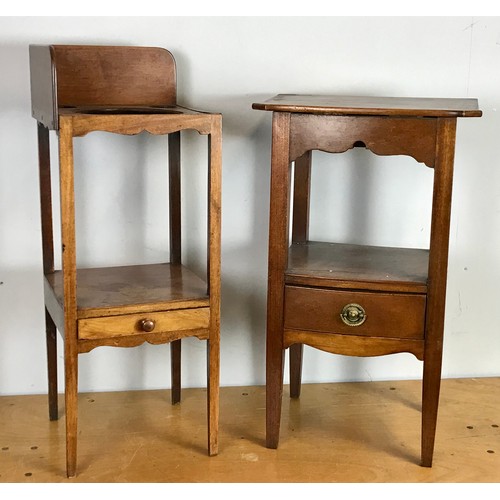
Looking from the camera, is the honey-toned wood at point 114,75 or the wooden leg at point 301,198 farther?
the wooden leg at point 301,198

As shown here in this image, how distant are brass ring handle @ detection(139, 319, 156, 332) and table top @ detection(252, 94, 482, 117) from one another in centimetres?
66

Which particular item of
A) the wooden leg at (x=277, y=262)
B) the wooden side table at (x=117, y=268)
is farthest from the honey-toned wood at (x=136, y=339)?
the wooden leg at (x=277, y=262)

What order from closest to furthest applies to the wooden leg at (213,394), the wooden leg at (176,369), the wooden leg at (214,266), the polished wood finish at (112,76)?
1. the wooden leg at (214,266)
2. the wooden leg at (213,394)
3. the polished wood finish at (112,76)
4. the wooden leg at (176,369)

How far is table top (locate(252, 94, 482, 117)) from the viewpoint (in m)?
2.29

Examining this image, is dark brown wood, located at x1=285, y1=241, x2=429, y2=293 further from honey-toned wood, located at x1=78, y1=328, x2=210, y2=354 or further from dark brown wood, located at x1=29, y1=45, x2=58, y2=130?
dark brown wood, located at x1=29, y1=45, x2=58, y2=130

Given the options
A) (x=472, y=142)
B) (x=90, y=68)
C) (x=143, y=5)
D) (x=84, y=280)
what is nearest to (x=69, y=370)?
(x=84, y=280)

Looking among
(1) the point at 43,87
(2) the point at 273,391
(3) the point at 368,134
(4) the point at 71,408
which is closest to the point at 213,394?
(2) the point at 273,391

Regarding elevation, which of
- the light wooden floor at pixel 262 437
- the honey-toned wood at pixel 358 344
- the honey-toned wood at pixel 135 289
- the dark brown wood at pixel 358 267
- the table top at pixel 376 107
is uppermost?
the table top at pixel 376 107

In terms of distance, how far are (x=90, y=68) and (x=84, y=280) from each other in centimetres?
66

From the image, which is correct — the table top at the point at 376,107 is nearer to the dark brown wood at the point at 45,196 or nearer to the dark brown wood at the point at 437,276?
the dark brown wood at the point at 437,276

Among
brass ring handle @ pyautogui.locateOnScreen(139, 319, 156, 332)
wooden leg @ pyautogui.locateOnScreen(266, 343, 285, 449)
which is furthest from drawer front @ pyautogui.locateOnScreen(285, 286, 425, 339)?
brass ring handle @ pyautogui.locateOnScreen(139, 319, 156, 332)

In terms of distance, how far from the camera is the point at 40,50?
2443 millimetres

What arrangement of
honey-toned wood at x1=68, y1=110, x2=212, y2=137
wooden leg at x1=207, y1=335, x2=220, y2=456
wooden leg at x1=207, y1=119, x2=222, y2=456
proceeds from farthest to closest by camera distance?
wooden leg at x1=207, y1=335, x2=220, y2=456 < wooden leg at x1=207, y1=119, x2=222, y2=456 < honey-toned wood at x1=68, y1=110, x2=212, y2=137

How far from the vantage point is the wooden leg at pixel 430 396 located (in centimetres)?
248
